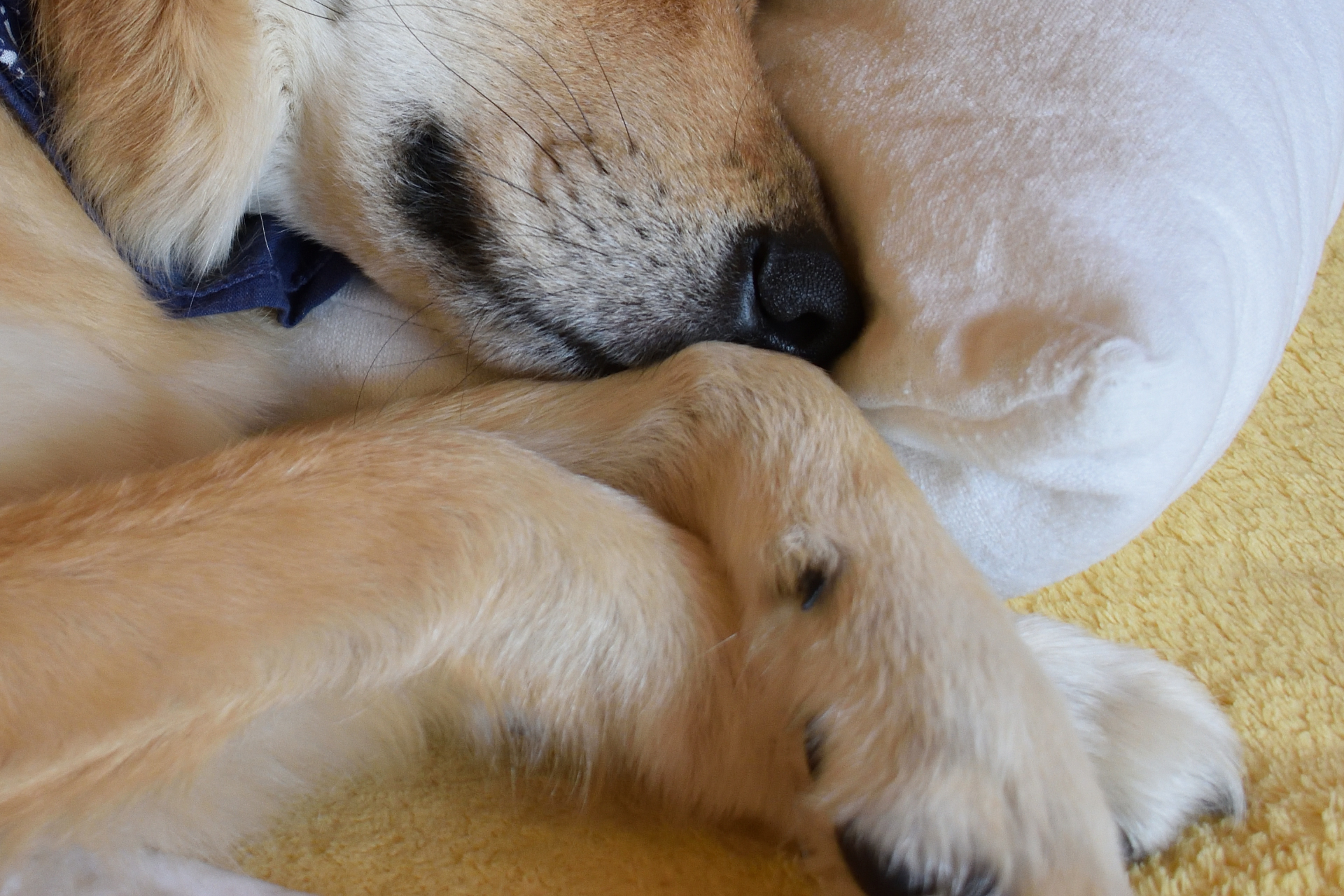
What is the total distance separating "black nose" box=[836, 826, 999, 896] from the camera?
62 cm

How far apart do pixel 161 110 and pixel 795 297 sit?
0.63 meters

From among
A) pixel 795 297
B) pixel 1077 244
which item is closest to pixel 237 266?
pixel 795 297

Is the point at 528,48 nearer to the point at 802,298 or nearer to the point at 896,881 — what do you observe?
the point at 802,298

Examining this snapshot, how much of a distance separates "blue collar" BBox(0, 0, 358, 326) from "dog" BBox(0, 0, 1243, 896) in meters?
0.01

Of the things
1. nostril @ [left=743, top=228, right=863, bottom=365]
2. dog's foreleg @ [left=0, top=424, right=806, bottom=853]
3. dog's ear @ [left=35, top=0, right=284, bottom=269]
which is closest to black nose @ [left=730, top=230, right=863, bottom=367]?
nostril @ [left=743, top=228, right=863, bottom=365]

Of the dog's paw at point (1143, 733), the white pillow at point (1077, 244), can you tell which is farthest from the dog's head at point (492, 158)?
the dog's paw at point (1143, 733)

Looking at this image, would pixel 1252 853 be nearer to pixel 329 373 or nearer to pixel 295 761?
pixel 295 761

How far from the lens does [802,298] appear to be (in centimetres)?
92

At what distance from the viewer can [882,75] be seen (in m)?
0.99

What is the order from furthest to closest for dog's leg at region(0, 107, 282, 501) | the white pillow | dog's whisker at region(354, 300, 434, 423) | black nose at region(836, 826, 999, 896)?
dog's whisker at region(354, 300, 434, 423) → dog's leg at region(0, 107, 282, 501) → the white pillow → black nose at region(836, 826, 999, 896)

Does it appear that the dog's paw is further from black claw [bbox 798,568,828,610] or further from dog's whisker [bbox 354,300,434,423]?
dog's whisker [bbox 354,300,434,423]

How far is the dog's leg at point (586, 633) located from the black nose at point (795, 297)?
12 centimetres

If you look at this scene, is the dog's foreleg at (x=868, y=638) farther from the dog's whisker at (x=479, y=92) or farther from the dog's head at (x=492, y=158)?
the dog's whisker at (x=479, y=92)

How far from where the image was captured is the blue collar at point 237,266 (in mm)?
909
